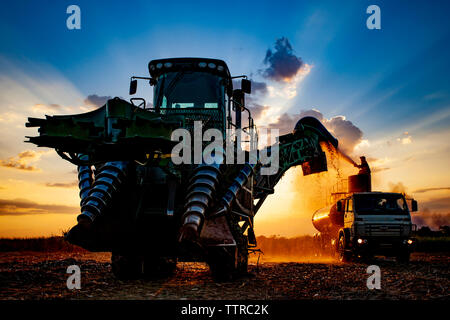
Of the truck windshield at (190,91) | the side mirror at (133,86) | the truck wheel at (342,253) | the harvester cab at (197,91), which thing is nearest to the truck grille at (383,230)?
the truck wheel at (342,253)

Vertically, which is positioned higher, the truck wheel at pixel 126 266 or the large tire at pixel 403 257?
the truck wheel at pixel 126 266

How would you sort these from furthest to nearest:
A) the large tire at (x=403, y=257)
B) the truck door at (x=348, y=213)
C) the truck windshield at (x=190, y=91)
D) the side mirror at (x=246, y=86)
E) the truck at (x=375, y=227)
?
the truck door at (x=348, y=213), the large tire at (x=403, y=257), the truck at (x=375, y=227), the side mirror at (x=246, y=86), the truck windshield at (x=190, y=91)

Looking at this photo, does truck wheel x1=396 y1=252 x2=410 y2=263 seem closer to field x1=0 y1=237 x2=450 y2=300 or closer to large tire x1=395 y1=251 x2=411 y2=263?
large tire x1=395 y1=251 x2=411 y2=263

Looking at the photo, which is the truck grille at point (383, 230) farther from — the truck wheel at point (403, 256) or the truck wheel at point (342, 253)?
the truck wheel at point (342, 253)

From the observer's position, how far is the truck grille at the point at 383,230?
1828 cm

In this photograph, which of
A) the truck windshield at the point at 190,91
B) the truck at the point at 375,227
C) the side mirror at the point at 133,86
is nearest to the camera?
the truck windshield at the point at 190,91

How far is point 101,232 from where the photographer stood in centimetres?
943

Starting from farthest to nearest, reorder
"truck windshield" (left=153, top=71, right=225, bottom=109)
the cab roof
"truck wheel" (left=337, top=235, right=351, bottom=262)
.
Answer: "truck wheel" (left=337, top=235, right=351, bottom=262)
the cab roof
"truck windshield" (left=153, top=71, right=225, bottom=109)

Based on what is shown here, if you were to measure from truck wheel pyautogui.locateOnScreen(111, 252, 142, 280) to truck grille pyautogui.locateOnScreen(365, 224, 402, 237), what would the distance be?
10.9m

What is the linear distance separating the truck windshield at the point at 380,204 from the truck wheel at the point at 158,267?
9.52 m

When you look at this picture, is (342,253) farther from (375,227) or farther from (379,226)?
(379,226)

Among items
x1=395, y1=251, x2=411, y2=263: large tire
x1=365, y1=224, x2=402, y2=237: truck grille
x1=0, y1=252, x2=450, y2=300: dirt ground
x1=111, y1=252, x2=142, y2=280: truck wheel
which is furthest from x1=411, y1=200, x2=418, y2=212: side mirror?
x1=111, y1=252, x2=142, y2=280: truck wheel

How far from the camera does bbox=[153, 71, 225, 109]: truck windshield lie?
12.0m

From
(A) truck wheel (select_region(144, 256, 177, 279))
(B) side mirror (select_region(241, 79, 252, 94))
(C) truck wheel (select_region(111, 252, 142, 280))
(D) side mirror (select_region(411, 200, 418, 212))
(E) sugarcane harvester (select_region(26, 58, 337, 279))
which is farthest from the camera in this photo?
(D) side mirror (select_region(411, 200, 418, 212))
